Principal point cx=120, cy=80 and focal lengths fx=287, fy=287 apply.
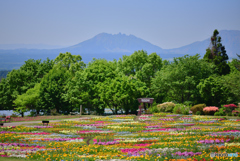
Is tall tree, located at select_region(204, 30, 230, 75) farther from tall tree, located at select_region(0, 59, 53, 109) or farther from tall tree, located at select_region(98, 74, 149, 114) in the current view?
tall tree, located at select_region(0, 59, 53, 109)

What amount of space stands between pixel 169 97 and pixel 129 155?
59618mm

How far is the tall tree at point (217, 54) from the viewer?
74.8 metres

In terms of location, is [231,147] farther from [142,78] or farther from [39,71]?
[39,71]

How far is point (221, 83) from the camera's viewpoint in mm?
62062

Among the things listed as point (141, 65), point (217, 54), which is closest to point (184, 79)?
point (141, 65)

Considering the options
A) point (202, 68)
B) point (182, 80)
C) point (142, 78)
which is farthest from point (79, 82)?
point (202, 68)

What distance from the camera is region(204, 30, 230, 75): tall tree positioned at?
74750 millimetres

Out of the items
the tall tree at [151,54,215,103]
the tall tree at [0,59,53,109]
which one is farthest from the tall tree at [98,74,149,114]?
the tall tree at [0,59,53,109]

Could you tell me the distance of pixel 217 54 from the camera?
78438mm

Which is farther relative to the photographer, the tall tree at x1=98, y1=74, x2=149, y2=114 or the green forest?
the green forest

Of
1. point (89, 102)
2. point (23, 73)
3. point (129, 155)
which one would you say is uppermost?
point (23, 73)

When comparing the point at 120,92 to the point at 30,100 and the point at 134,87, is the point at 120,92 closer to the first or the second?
the point at 134,87

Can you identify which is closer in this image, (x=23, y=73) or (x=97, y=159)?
(x=97, y=159)

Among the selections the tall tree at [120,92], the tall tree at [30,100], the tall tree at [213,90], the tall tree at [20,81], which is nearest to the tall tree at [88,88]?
the tall tree at [120,92]
